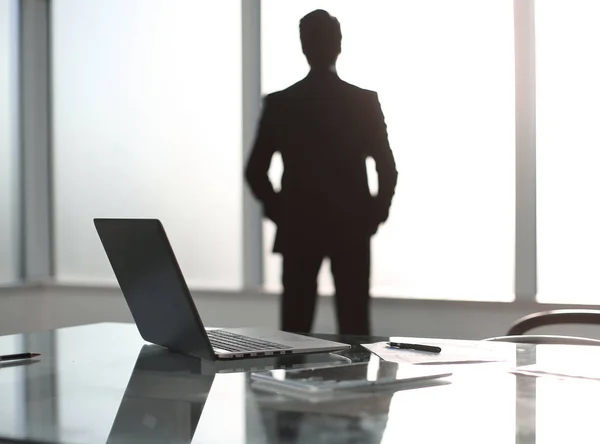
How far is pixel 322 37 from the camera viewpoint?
4.68 meters

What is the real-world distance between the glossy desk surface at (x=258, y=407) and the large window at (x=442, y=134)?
8.90 feet

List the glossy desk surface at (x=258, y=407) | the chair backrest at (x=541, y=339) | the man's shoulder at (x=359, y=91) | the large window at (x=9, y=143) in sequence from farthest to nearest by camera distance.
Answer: the large window at (x=9, y=143)
the man's shoulder at (x=359, y=91)
the chair backrest at (x=541, y=339)
the glossy desk surface at (x=258, y=407)

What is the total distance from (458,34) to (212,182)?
161 cm

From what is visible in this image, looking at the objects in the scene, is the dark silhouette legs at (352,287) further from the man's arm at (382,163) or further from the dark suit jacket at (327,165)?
the man's arm at (382,163)

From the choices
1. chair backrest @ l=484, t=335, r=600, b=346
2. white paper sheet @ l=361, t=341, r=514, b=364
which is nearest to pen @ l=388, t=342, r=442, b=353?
white paper sheet @ l=361, t=341, r=514, b=364

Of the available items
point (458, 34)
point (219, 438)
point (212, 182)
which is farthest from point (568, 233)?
point (219, 438)

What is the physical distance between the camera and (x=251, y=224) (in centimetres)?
484

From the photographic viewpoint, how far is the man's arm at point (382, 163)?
4.52m

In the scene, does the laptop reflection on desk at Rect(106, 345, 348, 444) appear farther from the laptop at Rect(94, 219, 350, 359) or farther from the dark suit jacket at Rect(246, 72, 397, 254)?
the dark suit jacket at Rect(246, 72, 397, 254)

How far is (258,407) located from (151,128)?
415 cm

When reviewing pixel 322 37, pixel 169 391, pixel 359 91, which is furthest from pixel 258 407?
pixel 322 37

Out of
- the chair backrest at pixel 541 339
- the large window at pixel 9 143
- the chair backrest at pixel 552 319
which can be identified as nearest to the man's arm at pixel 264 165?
the large window at pixel 9 143

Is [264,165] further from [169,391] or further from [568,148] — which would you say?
[169,391]

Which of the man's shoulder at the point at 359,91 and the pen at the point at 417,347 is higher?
the man's shoulder at the point at 359,91
